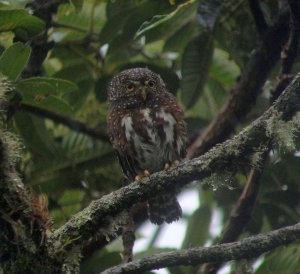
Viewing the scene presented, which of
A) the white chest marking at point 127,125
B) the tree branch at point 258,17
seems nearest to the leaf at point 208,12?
the tree branch at point 258,17

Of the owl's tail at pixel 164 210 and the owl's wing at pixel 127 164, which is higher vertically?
the owl's wing at pixel 127 164

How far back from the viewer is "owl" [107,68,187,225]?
16.4ft

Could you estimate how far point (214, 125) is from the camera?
16.9ft

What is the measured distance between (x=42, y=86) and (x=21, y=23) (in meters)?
0.40

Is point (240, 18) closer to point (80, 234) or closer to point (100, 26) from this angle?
point (100, 26)

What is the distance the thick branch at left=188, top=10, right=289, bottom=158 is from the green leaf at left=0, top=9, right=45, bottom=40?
1.40 m

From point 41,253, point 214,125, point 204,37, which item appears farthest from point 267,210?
point 41,253

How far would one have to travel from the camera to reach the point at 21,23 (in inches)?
165

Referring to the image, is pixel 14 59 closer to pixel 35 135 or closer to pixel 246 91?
pixel 35 135

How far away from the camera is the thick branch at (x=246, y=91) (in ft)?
16.6

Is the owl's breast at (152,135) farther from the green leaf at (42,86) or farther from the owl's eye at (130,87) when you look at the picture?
the green leaf at (42,86)

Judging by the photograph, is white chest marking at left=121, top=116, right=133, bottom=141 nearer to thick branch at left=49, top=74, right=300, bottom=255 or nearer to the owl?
the owl

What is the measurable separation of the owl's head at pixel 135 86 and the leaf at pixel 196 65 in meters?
0.25

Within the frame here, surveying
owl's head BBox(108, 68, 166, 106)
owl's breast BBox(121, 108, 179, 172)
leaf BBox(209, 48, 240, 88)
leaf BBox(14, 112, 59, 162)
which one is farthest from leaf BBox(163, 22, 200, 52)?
leaf BBox(14, 112, 59, 162)
